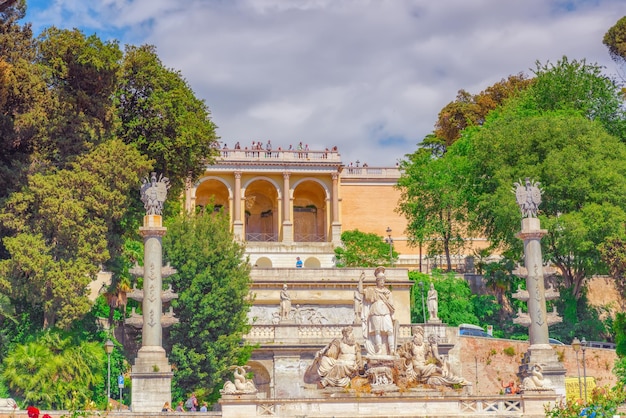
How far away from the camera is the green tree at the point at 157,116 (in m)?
41.2

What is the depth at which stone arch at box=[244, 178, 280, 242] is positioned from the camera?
75.2 metres

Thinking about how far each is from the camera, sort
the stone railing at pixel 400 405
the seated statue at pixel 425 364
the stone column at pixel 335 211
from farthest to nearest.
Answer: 1. the stone column at pixel 335 211
2. the seated statue at pixel 425 364
3. the stone railing at pixel 400 405

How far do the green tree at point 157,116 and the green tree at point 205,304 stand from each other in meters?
2.90

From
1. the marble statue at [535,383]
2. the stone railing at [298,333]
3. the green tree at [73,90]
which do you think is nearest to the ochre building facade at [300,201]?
the stone railing at [298,333]

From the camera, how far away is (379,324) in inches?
1143

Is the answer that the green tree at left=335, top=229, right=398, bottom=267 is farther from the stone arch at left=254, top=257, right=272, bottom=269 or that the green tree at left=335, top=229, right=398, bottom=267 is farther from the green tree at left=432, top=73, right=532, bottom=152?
the green tree at left=432, top=73, right=532, bottom=152

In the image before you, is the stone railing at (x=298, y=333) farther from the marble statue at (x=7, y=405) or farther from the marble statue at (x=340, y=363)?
the marble statue at (x=7, y=405)

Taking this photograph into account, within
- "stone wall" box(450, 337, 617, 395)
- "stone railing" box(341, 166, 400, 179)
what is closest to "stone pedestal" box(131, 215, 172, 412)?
"stone wall" box(450, 337, 617, 395)

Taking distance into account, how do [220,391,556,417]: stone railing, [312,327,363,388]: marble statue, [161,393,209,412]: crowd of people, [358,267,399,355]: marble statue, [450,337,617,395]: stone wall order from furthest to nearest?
[450,337,617,395]: stone wall < [161,393,209,412]: crowd of people < [358,267,399,355]: marble statue < [312,327,363,388]: marble statue < [220,391,556,417]: stone railing

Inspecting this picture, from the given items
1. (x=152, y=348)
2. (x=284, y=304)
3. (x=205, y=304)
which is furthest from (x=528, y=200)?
(x=152, y=348)

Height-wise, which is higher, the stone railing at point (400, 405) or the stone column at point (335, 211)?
the stone column at point (335, 211)

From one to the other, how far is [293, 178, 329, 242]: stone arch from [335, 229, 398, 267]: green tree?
34.6 ft

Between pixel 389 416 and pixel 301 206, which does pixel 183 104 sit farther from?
pixel 301 206

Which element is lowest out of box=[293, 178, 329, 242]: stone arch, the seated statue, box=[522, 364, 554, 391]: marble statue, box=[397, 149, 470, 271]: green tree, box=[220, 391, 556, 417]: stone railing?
box=[220, 391, 556, 417]: stone railing
